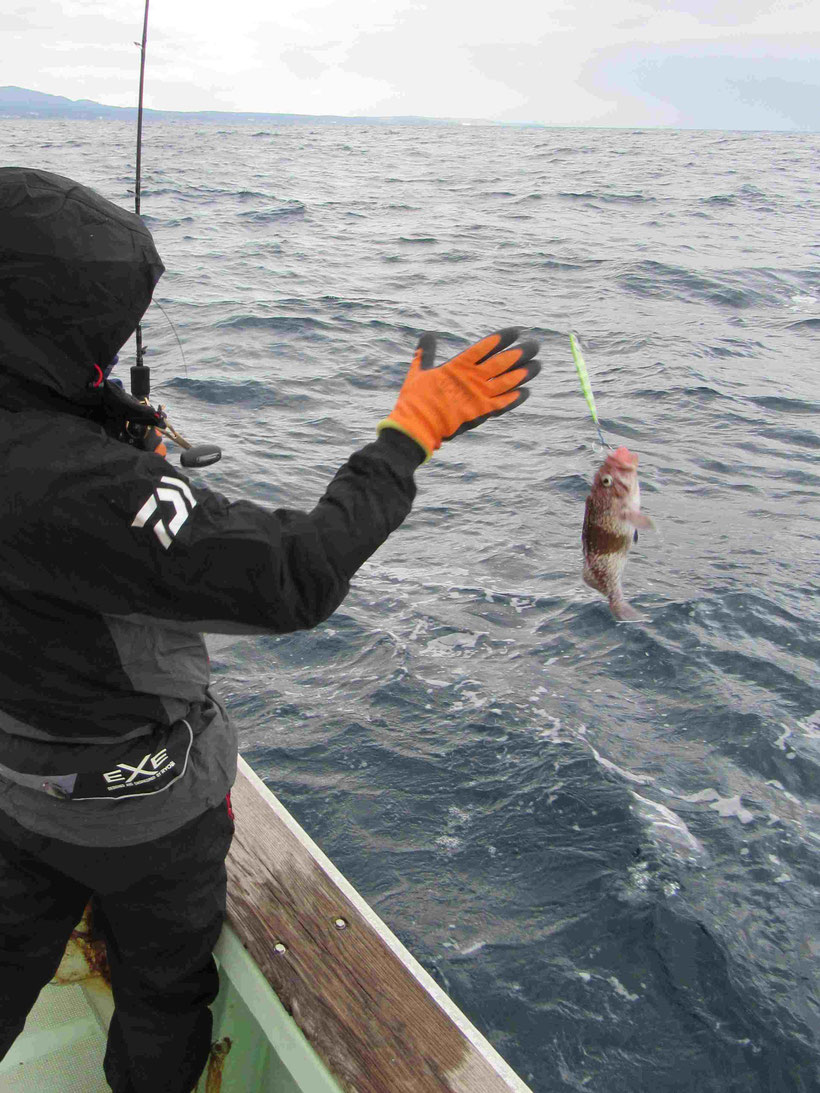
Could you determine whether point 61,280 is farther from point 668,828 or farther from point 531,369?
point 668,828

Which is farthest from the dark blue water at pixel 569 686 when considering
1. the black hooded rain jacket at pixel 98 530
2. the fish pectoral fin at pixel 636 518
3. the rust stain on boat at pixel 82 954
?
the black hooded rain jacket at pixel 98 530

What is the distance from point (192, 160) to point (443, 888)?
4078 centimetres

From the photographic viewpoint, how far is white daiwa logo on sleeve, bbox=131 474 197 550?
1650 millimetres

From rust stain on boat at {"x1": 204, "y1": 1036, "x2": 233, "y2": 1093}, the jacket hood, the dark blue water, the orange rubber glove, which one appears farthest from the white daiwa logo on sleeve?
the dark blue water

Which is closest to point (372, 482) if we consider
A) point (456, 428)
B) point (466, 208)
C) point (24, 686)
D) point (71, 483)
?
point (456, 428)

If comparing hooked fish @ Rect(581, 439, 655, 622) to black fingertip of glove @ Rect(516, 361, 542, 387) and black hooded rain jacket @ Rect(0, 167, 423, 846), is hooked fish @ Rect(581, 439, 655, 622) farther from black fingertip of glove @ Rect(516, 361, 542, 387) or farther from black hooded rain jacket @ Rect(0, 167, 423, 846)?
black hooded rain jacket @ Rect(0, 167, 423, 846)

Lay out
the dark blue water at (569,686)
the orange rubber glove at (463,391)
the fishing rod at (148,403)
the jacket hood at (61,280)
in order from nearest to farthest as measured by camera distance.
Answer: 1. the jacket hood at (61,280)
2. the orange rubber glove at (463,391)
3. the fishing rod at (148,403)
4. the dark blue water at (569,686)

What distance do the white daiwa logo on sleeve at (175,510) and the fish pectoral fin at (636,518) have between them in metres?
1.37

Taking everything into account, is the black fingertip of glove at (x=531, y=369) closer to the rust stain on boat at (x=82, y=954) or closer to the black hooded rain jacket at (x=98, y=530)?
the black hooded rain jacket at (x=98, y=530)

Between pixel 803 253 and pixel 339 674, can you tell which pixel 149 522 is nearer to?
pixel 339 674

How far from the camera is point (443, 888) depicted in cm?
382

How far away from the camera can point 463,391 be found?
1953 millimetres

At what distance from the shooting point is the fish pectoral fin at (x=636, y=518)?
8.43 ft

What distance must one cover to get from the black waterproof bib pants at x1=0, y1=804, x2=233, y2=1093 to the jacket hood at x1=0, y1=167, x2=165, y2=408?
107 cm
